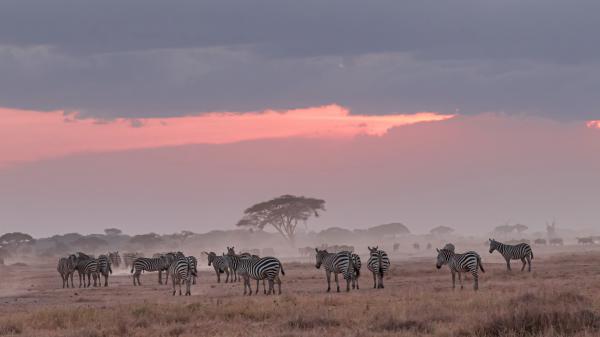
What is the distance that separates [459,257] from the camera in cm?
3406

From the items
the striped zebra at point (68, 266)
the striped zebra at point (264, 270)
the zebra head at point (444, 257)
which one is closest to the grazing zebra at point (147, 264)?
the striped zebra at point (68, 266)

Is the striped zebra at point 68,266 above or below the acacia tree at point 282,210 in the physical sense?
below

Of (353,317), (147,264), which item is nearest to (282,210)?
(147,264)

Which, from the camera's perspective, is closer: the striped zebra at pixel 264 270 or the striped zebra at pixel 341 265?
the striped zebra at pixel 264 270

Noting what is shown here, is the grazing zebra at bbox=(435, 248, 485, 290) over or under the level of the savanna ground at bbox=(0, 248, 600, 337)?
over

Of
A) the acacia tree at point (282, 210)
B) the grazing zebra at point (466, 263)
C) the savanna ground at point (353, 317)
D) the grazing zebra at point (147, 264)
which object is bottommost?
the savanna ground at point (353, 317)

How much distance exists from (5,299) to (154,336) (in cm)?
2191

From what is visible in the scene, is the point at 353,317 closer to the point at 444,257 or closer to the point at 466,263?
the point at 466,263

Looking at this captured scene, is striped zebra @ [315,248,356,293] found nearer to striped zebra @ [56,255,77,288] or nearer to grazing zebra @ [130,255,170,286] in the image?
grazing zebra @ [130,255,170,286]

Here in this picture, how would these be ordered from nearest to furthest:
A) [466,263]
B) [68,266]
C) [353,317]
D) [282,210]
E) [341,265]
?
[353,317] → [466,263] → [341,265] → [68,266] → [282,210]

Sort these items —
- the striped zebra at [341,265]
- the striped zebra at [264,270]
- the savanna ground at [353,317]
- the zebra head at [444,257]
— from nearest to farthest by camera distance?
the savanna ground at [353,317], the striped zebra at [264,270], the striped zebra at [341,265], the zebra head at [444,257]

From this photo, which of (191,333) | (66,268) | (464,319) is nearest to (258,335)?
(191,333)

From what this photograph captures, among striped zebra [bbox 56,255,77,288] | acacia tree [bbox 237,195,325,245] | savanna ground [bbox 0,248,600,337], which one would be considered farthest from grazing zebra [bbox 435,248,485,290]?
acacia tree [bbox 237,195,325,245]

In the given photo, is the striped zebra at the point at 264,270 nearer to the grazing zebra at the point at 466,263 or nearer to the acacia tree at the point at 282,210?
the grazing zebra at the point at 466,263
